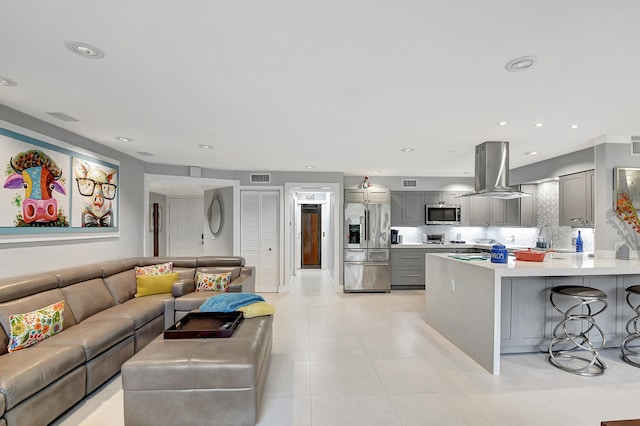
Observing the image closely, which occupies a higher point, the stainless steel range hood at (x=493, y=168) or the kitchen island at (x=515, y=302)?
the stainless steel range hood at (x=493, y=168)

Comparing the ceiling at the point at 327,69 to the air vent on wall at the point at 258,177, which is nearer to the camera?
the ceiling at the point at 327,69

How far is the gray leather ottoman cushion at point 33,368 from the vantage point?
6.05 feet

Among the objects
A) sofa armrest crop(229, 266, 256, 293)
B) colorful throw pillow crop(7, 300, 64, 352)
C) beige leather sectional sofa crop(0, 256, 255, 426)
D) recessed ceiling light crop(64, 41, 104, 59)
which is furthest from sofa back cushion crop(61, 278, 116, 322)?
recessed ceiling light crop(64, 41, 104, 59)

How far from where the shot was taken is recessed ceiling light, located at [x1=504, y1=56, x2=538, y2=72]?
6.58 ft

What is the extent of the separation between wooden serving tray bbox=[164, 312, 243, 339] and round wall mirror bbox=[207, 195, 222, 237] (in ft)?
12.4

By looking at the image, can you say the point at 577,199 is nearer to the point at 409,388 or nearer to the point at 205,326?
the point at 409,388

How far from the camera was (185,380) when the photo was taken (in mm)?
2023

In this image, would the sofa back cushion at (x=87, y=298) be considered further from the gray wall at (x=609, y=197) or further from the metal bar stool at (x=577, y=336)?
the gray wall at (x=609, y=197)

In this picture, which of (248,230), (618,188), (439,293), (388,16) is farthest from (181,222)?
(618,188)

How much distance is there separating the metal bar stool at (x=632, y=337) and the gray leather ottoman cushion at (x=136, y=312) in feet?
15.9

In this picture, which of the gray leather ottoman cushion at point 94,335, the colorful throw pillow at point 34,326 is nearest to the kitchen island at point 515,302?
the gray leather ottoman cushion at point 94,335

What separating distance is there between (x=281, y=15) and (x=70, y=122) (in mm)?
2936

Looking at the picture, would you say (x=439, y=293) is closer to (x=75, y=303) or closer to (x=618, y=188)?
(x=618, y=188)

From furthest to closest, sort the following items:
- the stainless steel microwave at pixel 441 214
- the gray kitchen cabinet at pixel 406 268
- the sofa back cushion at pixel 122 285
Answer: the stainless steel microwave at pixel 441 214 < the gray kitchen cabinet at pixel 406 268 < the sofa back cushion at pixel 122 285
